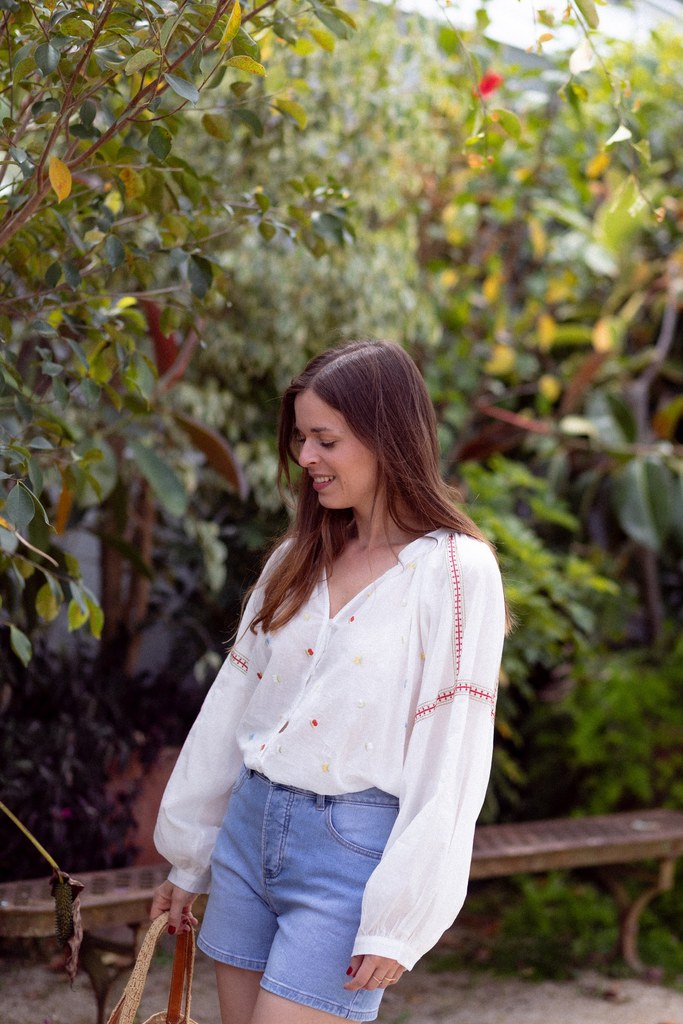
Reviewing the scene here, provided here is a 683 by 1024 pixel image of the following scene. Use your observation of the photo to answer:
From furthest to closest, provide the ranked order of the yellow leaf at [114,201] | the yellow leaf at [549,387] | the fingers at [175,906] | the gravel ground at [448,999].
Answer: the yellow leaf at [549,387] < the gravel ground at [448,999] < the yellow leaf at [114,201] < the fingers at [175,906]

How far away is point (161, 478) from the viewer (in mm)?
3598

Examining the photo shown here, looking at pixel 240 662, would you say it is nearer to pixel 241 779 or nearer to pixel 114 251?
pixel 241 779

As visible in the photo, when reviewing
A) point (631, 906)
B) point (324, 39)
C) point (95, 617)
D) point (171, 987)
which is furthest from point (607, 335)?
point (171, 987)

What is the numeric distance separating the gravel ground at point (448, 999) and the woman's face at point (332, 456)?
2099 millimetres

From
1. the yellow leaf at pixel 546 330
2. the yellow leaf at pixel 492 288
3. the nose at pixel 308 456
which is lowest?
the nose at pixel 308 456

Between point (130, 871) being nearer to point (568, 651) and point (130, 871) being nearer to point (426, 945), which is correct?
point (426, 945)

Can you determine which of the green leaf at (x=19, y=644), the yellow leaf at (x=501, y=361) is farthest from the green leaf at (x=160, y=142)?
the yellow leaf at (x=501, y=361)

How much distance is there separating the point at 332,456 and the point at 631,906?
3.09 m

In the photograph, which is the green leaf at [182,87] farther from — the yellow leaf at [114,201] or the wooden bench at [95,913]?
the wooden bench at [95,913]

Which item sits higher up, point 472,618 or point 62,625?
point 472,618

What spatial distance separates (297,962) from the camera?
5.90 feet

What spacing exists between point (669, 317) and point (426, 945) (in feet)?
14.8

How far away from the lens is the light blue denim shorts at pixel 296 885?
5.93 feet

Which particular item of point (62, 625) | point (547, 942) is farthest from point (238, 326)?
point (547, 942)
